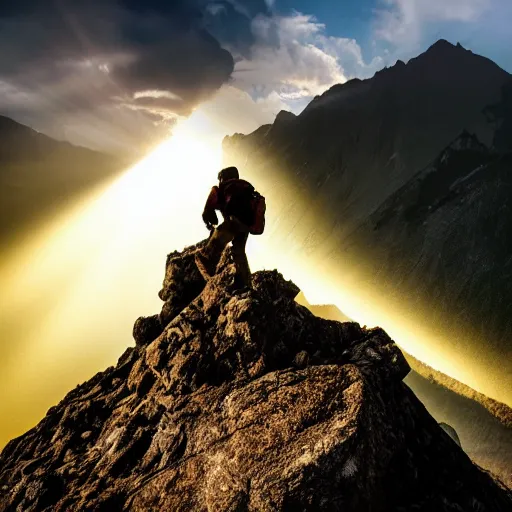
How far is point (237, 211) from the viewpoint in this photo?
11.8 meters

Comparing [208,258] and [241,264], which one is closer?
[241,264]

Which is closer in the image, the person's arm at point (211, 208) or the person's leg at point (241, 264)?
the person's arm at point (211, 208)

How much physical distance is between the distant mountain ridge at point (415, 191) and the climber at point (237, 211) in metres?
41.8

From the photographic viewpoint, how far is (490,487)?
345 inches

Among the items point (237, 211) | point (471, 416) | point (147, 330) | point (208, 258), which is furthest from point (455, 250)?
point (147, 330)

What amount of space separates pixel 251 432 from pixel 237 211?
21.8ft

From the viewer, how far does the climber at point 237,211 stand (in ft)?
38.0

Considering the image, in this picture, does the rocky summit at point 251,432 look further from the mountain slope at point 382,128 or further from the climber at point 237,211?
the mountain slope at point 382,128

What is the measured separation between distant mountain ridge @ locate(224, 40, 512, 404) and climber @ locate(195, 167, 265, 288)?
41.8m

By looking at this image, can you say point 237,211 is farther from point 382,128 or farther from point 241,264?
point 382,128

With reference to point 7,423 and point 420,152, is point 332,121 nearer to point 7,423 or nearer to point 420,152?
point 420,152

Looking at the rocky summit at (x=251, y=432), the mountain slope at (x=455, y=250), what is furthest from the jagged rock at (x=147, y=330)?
the mountain slope at (x=455, y=250)

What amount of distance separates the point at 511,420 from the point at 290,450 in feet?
135

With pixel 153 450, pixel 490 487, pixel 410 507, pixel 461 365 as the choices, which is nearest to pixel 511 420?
pixel 461 365
